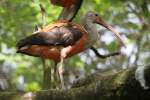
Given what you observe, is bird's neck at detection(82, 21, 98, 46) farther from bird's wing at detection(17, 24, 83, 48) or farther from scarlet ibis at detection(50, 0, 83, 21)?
scarlet ibis at detection(50, 0, 83, 21)

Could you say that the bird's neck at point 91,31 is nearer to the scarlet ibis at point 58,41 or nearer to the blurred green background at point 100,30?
the scarlet ibis at point 58,41

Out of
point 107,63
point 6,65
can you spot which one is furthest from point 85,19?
point 6,65

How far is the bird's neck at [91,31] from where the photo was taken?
6316mm

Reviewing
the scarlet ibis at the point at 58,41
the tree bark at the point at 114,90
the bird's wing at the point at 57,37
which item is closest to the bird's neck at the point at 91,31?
the scarlet ibis at the point at 58,41

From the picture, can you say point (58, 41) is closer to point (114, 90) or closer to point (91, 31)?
point (91, 31)

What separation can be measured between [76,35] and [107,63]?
21.9ft

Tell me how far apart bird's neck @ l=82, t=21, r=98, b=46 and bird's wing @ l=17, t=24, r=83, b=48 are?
17 cm

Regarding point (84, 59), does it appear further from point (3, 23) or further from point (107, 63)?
point (3, 23)

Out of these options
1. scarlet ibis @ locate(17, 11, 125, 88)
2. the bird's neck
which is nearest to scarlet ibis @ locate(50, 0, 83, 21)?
scarlet ibis @ locate(17, 11, 125, 88)

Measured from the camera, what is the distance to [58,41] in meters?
6.09

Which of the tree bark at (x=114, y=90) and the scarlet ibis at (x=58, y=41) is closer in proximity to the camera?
the tree bark at (x=114, y=90)

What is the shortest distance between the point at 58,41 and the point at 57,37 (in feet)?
0.18

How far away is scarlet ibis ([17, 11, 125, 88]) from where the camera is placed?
19.1ft

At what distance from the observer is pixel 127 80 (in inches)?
145
